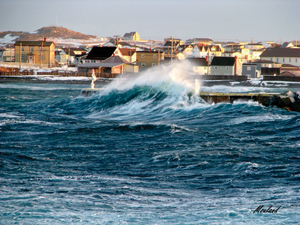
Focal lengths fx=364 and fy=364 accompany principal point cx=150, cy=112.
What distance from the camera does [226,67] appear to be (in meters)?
68.0

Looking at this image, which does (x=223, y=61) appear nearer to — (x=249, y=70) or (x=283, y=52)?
Answer: (x=249, y=70)

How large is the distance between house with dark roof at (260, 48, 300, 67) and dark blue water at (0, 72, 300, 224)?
75.9 metres

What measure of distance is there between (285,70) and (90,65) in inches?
1553

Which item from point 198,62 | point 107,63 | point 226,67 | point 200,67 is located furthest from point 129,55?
point 226,67

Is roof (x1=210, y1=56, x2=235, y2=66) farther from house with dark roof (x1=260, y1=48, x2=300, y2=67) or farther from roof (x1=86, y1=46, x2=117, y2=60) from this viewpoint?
house with dark roof (x1=260, y1=48, x2=300, y2=67)

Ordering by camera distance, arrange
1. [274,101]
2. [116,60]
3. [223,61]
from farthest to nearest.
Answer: [116,60] → [223,61] → [274,101]

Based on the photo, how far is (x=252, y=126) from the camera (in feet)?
41.6

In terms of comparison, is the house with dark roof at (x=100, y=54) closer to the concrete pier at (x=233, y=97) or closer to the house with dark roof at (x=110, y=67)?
the house with dark roof at (x=110, y=67)

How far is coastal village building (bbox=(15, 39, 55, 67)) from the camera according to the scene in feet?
261

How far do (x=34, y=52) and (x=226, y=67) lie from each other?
4178cm

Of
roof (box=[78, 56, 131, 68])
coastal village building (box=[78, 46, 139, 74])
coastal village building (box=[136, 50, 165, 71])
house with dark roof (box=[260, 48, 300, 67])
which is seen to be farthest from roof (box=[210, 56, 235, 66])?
house with dark roof (box=[260, 48, 300, 67])

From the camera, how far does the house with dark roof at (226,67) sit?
67438mm

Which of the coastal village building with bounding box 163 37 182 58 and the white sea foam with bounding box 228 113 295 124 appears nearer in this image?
→ the white sea foam with bounding box 228 113 295 124

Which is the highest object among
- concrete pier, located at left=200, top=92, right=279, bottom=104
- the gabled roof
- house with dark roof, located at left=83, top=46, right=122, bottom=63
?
house with dark roof, located at left=83, top=46, right=122, bottom=63
